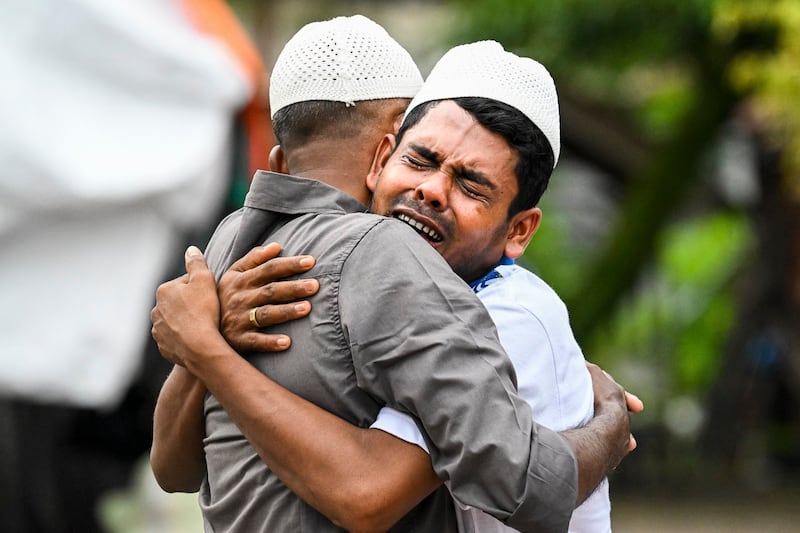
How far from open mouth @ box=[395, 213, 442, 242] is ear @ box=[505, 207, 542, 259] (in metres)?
0.15

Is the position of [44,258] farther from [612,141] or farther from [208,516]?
[612,141]

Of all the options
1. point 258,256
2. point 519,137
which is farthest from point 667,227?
point 258,256

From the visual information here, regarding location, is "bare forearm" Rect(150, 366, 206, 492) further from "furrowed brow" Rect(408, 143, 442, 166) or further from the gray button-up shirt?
"furrowed brow" Rect(408, 143, 442, 166)

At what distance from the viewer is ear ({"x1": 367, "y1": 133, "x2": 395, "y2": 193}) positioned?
2363mm

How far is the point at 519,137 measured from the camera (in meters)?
2.28

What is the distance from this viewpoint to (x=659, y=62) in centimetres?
938

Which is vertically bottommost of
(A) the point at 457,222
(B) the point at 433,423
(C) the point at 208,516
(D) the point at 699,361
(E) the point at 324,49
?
(D) the point at 699,361

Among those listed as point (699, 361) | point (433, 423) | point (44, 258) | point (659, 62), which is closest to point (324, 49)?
point (433, 423)

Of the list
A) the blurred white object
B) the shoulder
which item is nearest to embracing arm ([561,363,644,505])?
the shoulder

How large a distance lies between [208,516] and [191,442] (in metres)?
0.17

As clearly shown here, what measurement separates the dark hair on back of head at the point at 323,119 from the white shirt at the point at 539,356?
1.18 feet

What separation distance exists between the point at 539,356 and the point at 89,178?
421 cm

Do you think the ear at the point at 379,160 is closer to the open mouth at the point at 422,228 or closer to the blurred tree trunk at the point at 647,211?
the open mouth at the point at 422,228

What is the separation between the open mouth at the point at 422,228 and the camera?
7.41 feet
